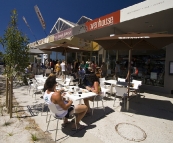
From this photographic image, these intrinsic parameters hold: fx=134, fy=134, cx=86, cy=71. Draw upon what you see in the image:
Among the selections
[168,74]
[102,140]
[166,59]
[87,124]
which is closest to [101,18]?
[166,59]

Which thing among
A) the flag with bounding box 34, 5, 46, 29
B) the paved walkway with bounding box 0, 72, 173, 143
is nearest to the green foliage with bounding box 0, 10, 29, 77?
the paved walkway with bounding box 0, 72, 173, 143

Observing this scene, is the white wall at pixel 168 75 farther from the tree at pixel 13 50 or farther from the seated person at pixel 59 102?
the tree at pixel 13 50

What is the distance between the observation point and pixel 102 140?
9.41 ft

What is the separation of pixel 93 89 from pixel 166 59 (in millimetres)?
5546

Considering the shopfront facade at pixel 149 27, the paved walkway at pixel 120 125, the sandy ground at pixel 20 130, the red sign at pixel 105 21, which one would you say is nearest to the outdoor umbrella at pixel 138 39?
the paved walkway at pixel 120 125

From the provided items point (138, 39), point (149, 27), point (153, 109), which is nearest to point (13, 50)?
point (138, 39)

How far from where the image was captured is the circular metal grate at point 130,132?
9.78ft

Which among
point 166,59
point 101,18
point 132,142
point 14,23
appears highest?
point 101,18

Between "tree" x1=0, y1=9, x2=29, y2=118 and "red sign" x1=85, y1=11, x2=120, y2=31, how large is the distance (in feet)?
15.8

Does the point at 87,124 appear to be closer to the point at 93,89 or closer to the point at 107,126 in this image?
the point at 107,126

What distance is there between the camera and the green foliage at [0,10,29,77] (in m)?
3.69

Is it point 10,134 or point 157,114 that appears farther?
point 157,114

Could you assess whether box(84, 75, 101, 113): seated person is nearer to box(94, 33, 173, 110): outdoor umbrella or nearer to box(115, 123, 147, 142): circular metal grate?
box(115, 123, 147, 142): circular metal grate

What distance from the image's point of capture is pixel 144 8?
572cm
